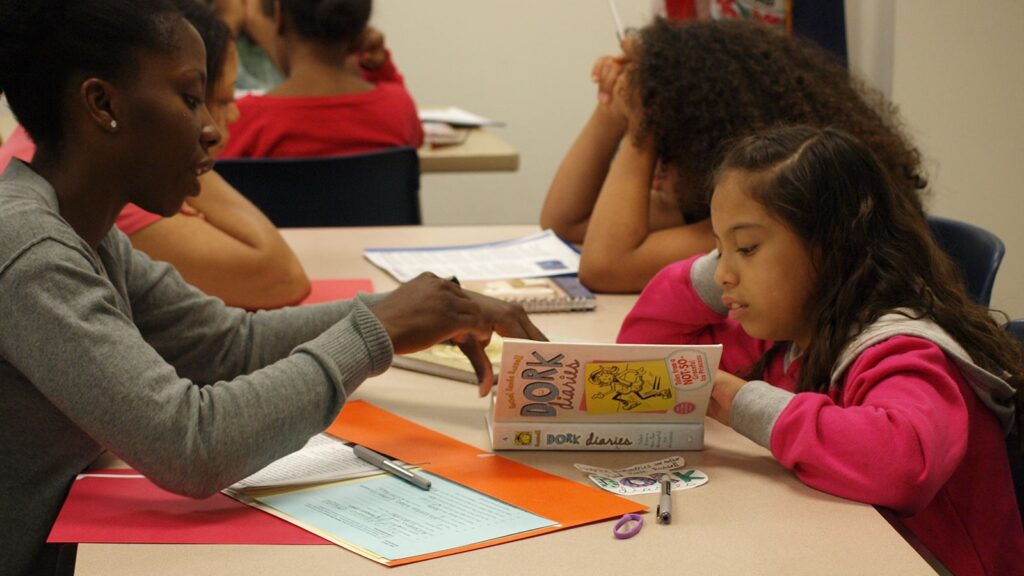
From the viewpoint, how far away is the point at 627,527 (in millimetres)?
1029

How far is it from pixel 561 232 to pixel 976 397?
127 centimetres

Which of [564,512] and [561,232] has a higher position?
[564,512]

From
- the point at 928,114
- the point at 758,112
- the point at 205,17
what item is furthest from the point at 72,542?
the point at 928,114

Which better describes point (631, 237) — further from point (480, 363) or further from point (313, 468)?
point (313, 468)

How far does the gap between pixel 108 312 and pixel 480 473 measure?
40cm

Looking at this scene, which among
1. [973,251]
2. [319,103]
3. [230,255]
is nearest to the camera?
[973,251]

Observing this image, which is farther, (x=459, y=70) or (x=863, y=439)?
(x=459, y=70)

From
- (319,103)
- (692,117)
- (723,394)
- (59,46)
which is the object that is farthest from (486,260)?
(59,46)

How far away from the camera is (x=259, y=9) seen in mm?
4023

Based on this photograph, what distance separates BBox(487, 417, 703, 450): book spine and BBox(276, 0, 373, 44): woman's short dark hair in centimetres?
180

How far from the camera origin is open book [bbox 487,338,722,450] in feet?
3.87

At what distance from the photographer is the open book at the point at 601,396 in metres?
1.18

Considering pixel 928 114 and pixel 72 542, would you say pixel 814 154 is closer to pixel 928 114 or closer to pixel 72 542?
pixel 72 542

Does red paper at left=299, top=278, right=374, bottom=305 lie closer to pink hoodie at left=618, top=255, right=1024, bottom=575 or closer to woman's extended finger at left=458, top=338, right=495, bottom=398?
woman's extended finger at left=458, top=338, right=495, bottom=398
